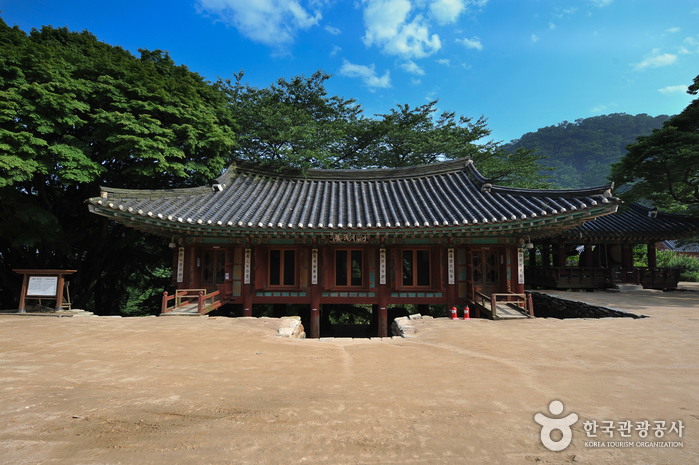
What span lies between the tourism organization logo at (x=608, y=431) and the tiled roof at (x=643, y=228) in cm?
1624

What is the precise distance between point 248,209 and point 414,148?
1376cm

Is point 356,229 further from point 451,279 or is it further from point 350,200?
point 451,279

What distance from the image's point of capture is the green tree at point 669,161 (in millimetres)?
15070

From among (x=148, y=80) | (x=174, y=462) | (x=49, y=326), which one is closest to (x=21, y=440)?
(x=174, y=462)

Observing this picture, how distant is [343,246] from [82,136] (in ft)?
36.5

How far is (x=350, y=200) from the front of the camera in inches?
535

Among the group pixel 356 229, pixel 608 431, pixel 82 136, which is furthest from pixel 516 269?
pixel 82 136

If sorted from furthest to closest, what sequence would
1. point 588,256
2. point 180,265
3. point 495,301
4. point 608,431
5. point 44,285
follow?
point 588,256
point 180,265
point 44,285
point 495,301
point 608,431

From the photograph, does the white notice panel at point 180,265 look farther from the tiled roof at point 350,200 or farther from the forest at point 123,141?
the forest at point 123,141

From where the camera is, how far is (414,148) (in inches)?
862

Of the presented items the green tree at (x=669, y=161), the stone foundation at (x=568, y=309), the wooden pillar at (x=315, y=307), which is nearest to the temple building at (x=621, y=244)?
the green tree at (x=669, y=161)

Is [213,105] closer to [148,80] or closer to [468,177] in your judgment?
[148,80]

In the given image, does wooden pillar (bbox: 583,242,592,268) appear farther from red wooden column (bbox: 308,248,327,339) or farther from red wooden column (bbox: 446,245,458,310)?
red wooden column (bbox: 308,248,327,339)

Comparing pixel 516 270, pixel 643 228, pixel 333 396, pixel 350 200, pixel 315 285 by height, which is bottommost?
pixel 333 396
